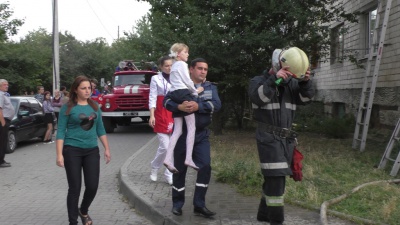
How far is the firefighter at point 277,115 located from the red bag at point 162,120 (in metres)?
2.58

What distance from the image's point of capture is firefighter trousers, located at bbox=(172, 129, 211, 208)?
5.12m

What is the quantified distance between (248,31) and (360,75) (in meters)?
6.66

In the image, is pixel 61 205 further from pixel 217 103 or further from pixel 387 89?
pixel 387 89

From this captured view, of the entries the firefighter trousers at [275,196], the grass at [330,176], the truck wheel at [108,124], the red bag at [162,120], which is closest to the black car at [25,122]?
the truck wheel at [108,124]

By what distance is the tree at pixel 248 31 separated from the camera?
1052 cm

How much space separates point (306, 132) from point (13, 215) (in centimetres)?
1107

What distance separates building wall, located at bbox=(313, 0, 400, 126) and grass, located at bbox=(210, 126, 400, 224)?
1971mm

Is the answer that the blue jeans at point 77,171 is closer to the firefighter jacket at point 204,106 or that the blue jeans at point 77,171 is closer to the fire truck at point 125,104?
the firefighter jacket at point 204,106

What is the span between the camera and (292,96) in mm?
4543

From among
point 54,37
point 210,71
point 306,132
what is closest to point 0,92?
point 210,71

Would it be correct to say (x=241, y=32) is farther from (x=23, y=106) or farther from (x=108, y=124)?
(x=108, y=124)

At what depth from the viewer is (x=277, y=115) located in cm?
441

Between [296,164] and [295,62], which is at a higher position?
[295,62]

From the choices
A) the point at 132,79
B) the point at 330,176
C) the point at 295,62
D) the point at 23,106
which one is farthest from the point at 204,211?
the point at 132,79
